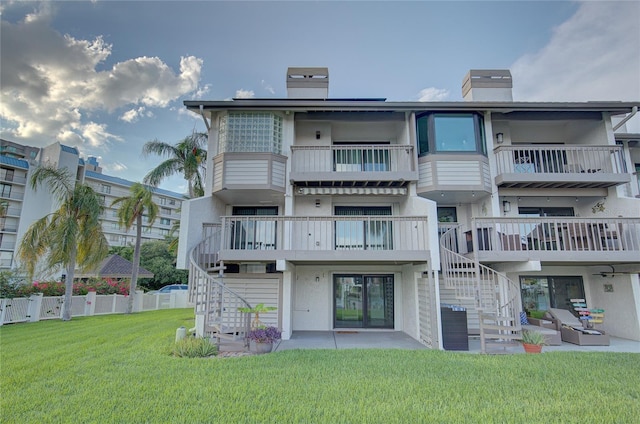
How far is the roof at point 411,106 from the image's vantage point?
1108cm

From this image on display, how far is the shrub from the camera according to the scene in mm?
7742

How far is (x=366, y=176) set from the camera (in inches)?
430

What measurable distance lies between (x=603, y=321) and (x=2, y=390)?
17400 mm

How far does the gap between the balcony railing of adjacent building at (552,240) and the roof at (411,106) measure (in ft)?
14.6

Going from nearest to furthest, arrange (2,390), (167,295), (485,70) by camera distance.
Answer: (2,390), (485,70), (167,295)

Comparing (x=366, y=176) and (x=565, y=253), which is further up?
(x=366, y=176)

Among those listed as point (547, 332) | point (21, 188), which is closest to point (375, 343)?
point (547, 332)

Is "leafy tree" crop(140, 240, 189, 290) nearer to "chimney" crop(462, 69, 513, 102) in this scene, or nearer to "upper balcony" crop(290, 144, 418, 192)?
"upper balcony" crop(290, 144, 418, 192)

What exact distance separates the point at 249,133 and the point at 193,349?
7.64m

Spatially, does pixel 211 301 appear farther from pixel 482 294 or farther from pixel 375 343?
pixel 482 294

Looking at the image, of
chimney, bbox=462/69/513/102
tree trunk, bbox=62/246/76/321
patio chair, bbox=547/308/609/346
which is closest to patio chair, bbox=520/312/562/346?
patio chair, bbox=547/308/609/346

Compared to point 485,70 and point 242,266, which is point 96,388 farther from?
point 485,70

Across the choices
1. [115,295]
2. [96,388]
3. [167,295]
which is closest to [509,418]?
[96,388]

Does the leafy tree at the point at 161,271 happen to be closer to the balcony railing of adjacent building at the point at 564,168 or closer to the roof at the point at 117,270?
the roof at the point at 117,270
